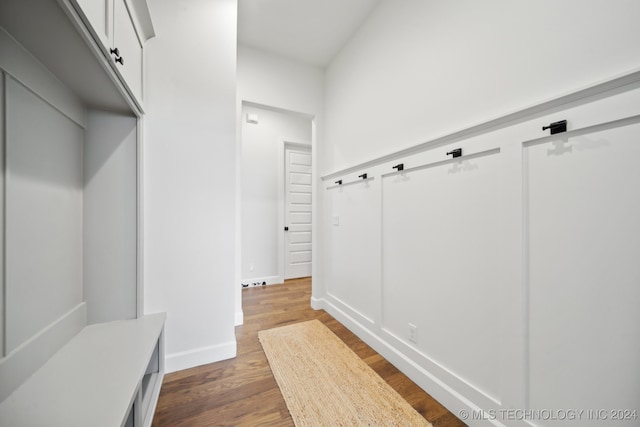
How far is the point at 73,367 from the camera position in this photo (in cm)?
103

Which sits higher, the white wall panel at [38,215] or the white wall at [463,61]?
the white wall at [463,61]

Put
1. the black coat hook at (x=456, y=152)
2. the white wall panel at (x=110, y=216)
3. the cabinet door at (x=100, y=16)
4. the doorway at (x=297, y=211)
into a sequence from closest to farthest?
the cabinet door at (x=100, y=16)
the black coat hook at (x=456, y=152)
the white wall panel at (x=110, y=216)
the doorway at (x=297, y=211)

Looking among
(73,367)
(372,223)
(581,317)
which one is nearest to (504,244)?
(581,317)

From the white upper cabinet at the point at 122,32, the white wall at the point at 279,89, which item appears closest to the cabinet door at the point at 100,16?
the white upper cabinet at the point at 122,32

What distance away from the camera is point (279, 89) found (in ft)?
8.48

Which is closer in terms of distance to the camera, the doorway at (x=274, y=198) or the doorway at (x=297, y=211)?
the doorway at (x=274, y=198)

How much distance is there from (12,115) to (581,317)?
2302 mm

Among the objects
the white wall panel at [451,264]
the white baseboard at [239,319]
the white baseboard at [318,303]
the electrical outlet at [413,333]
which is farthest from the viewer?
the white baseboard at [318,303]

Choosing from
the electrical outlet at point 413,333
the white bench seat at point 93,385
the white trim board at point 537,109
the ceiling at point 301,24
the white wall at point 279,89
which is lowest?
the electrical outlet at point 413,333

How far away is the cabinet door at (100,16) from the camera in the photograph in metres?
0.76

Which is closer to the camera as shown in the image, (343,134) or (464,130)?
(464,130)

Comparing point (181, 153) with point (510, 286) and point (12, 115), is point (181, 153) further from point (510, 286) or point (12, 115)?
point (510, 286)

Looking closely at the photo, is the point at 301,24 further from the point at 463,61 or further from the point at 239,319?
the point at 239,319

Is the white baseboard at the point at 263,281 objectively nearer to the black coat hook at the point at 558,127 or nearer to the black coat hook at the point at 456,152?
the black coat hook at the point at 456,152
